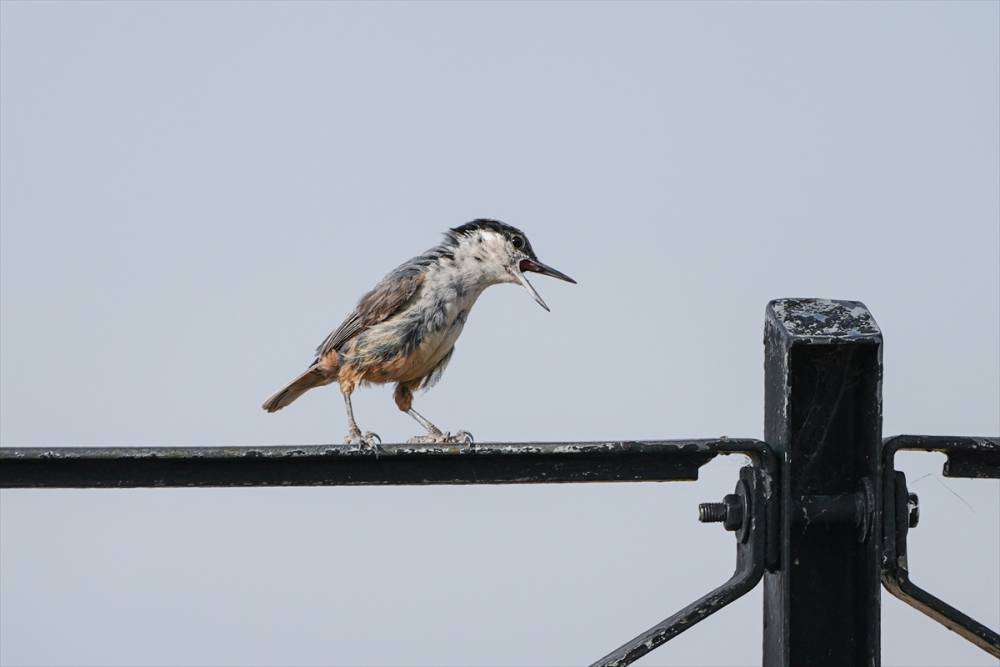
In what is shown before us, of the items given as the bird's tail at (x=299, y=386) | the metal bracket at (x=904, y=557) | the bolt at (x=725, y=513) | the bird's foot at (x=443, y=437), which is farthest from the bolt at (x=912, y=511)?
the bird's tail at (x=299, y=386)

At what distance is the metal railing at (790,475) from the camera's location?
2523 millimetres

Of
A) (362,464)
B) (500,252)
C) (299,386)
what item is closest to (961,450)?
(362,464)

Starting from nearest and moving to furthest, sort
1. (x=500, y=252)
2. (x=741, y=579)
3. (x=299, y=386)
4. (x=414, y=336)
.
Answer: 1. (x=741, y=579)
2. (x=414, y=336)
3. (x=500, y=252)
4. (x=299, y=386)

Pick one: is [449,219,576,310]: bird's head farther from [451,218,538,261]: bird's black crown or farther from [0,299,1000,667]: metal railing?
[0,299,1000,667]: metal railing

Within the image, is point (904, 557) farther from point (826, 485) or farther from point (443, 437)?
point (443, 437)

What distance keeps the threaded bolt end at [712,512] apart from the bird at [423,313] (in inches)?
134

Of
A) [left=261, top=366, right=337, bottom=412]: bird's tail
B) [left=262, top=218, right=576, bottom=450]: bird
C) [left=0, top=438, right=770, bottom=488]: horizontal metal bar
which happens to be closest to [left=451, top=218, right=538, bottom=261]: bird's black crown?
[left=262, top=218, right=576, bottom=450]: bird

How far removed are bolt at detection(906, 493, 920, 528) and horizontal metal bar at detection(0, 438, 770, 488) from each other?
0.28 meters

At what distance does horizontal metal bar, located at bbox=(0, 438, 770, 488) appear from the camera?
2.52m

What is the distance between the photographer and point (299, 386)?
696 cm

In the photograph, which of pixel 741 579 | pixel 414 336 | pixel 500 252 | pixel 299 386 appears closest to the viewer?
pixel 741 579

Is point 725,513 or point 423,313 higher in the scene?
point 423,313

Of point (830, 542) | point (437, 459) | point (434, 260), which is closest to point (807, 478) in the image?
point (830, 542)

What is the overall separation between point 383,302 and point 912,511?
397 cm
